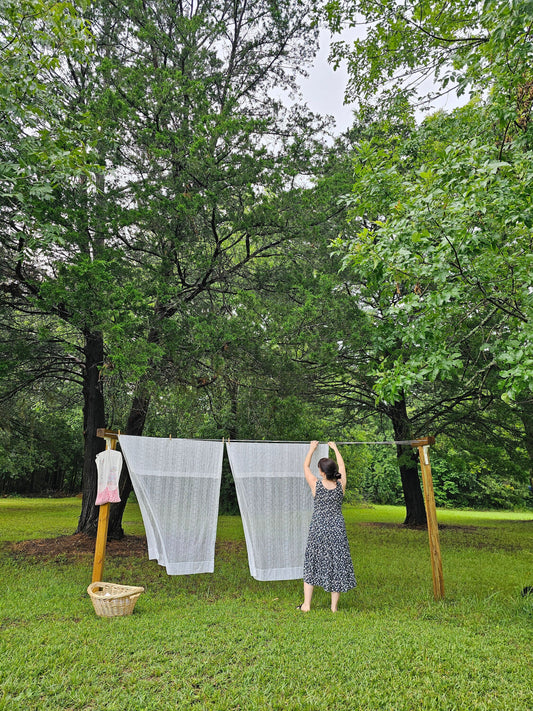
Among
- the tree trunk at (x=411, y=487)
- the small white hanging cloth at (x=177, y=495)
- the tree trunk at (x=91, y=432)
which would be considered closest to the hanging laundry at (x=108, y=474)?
the small white hanging cloth at (x=177, y=495)

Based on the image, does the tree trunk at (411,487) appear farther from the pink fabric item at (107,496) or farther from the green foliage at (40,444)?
the green foliage at (40,444)

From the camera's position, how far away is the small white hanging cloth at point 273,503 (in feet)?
15.8

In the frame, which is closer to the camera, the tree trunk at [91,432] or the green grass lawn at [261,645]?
the green grass lawn at [261,645]

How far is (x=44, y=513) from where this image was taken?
12.8 m

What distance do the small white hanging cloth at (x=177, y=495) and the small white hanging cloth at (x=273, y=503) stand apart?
1.16 ft

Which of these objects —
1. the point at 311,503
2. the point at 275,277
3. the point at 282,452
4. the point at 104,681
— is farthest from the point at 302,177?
the point at 104,681

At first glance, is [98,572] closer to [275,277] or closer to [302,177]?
[275,277]

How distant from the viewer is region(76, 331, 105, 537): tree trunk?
730cm

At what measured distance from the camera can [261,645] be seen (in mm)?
3309

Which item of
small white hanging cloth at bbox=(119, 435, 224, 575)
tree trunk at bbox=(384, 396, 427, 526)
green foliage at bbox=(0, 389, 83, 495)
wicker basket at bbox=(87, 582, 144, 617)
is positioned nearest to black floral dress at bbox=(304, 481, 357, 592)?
small white hanging cloth at bbox=(119, 435, 224, 575)

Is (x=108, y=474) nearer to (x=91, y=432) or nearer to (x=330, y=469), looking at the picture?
(x=330, y=469)

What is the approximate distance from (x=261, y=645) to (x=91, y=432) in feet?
17.1

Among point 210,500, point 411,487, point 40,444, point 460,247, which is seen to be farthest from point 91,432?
point 411,487

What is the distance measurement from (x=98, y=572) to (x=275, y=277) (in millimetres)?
4927
